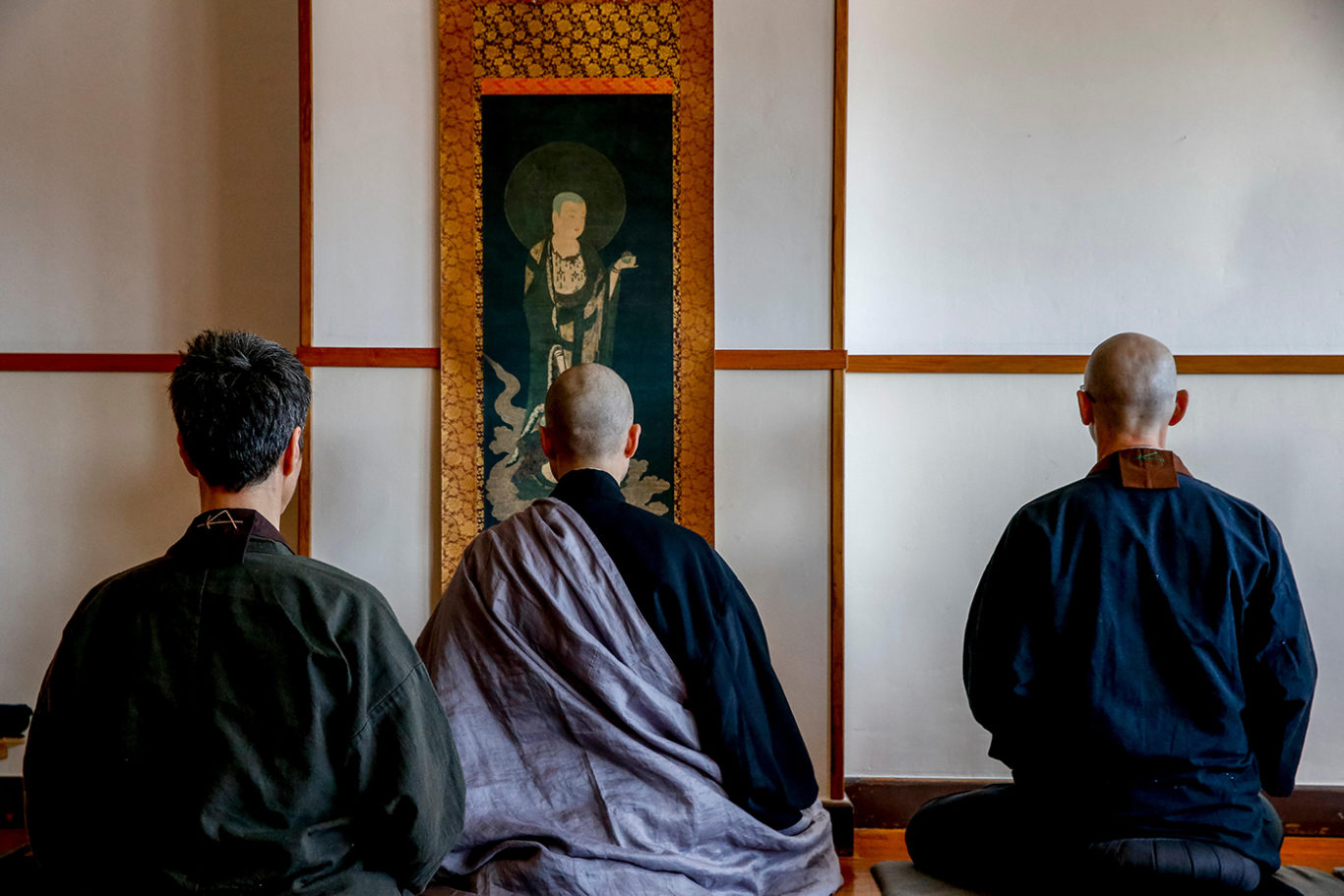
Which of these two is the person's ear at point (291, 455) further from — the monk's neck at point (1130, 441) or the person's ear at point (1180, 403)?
the person's ear at point (1180, 403)

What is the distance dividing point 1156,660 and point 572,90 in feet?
7.18

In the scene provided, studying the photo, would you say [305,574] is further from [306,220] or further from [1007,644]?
[306,220]

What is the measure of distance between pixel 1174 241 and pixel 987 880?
212 cm

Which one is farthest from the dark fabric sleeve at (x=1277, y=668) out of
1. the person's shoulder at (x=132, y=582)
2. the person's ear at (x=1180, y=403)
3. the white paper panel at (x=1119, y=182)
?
the person's shoulder at (x=132, y=582)

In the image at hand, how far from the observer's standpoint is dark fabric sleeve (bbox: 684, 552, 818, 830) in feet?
7.20

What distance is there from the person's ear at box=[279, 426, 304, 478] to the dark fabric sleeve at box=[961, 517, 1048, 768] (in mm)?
1533

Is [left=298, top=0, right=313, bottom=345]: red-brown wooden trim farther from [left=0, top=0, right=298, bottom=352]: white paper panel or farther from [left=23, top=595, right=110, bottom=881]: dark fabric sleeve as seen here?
A: [left=23, top=595, right=110, bottom=881]: dark fabric sleeve

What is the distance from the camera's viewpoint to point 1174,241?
327 cm

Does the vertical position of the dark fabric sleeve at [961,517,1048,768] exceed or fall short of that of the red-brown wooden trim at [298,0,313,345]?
it falls short

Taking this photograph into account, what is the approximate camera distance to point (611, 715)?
2.16 meters

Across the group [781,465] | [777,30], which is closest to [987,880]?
[781,465]

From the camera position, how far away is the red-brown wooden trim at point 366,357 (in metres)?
2.93

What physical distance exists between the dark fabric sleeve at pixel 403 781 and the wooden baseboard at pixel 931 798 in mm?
1976

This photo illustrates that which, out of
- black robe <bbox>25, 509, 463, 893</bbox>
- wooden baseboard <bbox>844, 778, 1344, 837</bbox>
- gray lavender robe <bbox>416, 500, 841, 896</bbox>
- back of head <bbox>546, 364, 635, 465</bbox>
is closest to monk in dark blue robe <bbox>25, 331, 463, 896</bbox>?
black robe <bbox>25, 509, 463, 893</bbox>
